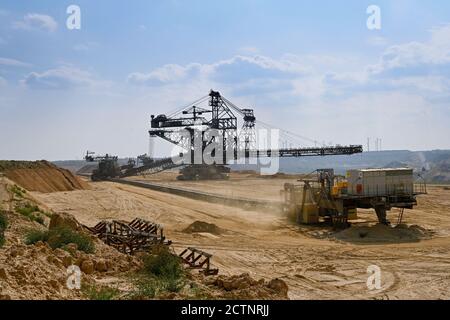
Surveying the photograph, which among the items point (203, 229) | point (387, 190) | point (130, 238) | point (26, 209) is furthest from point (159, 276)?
point (387, 190)

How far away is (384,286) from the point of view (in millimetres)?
11859

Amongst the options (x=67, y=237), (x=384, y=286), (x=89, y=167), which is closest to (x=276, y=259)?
(x=384, y=286)

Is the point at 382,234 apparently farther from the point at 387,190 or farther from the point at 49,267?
the point at 49,267

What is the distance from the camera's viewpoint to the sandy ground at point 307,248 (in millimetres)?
11953

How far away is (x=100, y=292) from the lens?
883 centimetres

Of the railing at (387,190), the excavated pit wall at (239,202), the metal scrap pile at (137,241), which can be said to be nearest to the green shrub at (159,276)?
the metal scrap pile at (137,241)

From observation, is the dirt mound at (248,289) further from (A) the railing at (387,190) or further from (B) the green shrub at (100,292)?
Answer: (A) the railing at (387,190)

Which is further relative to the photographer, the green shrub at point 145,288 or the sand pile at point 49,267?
the green shrub at point 145,288

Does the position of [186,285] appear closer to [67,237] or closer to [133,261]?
[133,261]

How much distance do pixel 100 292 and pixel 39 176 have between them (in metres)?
32.0

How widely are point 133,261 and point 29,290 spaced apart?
417 centimetres

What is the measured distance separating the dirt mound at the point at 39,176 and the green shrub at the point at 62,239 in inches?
908

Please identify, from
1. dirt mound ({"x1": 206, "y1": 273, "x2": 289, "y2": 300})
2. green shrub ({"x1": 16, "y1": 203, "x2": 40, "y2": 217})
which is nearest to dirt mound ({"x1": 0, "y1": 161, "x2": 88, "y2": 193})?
green shrub ({"x1": 16, "y1": 203, "x2": 40, "y2": 217})

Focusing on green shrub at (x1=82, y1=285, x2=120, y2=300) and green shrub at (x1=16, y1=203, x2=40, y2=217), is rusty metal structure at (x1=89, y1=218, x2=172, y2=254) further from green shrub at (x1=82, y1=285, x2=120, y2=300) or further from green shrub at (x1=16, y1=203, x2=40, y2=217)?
green shrub at (x1=82, y1=285, x2=120, y2=300)
